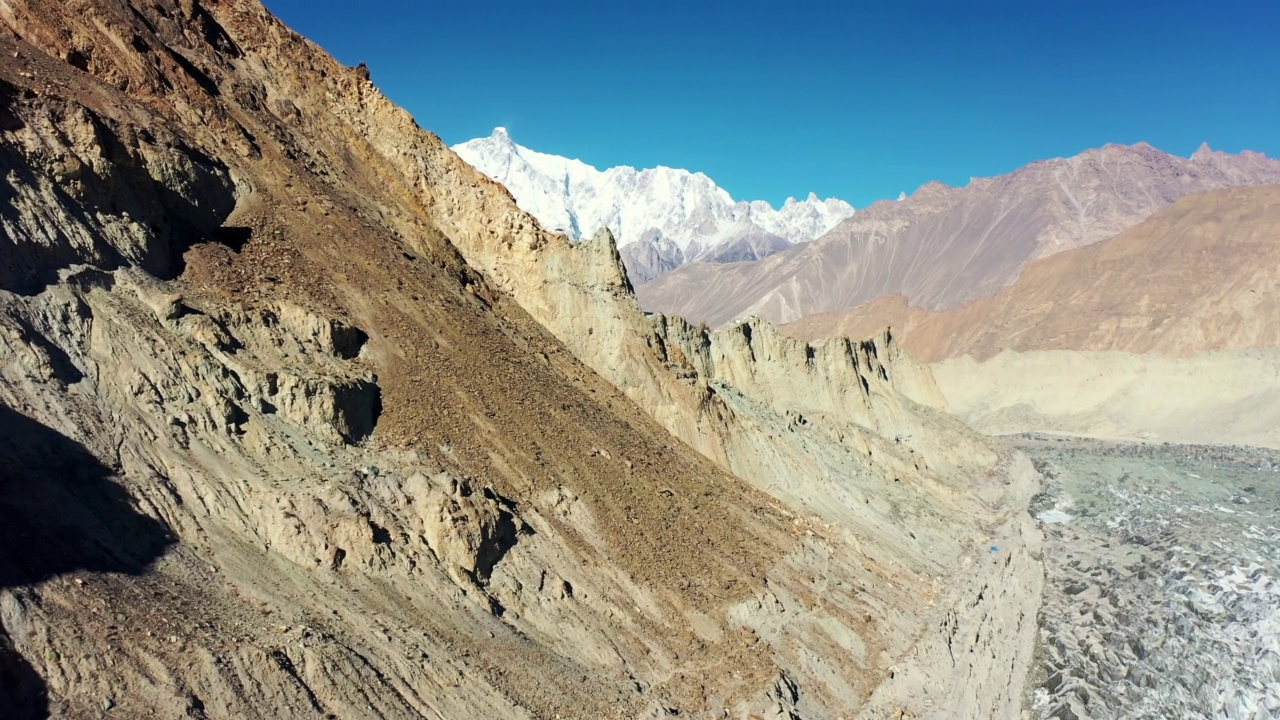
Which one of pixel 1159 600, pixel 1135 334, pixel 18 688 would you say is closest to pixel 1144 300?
pixel 1135 334

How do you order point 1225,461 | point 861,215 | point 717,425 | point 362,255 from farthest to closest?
point 861,215, point 1225,461, point 717,425, point 362,255

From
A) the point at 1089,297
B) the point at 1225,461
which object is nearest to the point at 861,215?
the point at 1089,297

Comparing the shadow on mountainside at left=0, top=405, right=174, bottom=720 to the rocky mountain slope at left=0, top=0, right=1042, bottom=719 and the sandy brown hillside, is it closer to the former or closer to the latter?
the rocky mountain slope at left=0, top=0, right=1042, bottom=719

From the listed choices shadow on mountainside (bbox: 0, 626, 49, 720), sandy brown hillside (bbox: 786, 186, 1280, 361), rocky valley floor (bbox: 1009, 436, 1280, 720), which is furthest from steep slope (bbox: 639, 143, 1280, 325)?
shadow on mountainside (bbox: 0, 626, 49, 720)

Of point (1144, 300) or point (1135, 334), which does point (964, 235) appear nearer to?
point (1144, 300)

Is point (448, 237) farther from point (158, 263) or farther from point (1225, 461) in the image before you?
point (1225, 461)

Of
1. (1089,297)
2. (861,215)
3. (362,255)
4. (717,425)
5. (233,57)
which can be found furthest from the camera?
(861,215)
